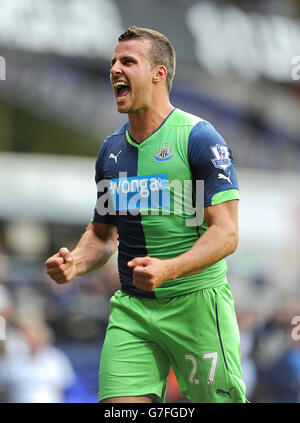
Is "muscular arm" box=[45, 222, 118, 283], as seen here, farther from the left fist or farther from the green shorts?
the left fist

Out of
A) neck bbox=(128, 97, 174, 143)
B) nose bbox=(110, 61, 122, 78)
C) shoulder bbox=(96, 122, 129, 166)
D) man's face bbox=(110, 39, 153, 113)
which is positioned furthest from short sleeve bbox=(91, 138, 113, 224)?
nose bbox=(110, 61, 122, 78)

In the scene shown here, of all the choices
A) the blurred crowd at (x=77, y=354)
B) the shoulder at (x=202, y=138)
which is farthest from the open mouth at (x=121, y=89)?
the blurred crowd at (x=77, y=354)

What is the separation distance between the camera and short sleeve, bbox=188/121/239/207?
4246 mm

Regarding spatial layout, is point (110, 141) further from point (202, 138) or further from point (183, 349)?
point (183, 349)

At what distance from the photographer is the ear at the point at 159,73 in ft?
15.0

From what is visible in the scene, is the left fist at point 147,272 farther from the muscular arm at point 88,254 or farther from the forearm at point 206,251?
the muscular arm at point 88,254

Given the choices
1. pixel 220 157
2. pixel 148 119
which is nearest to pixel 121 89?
pixel 148 119

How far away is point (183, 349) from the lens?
176 inches

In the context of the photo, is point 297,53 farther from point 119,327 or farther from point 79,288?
point 119,327

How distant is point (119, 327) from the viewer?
4609 millimetres

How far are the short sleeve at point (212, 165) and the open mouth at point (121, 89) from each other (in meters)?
0.49

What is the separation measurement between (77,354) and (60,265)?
595 cm

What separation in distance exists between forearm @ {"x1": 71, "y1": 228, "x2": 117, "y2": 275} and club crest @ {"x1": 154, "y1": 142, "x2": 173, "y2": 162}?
0.83m
